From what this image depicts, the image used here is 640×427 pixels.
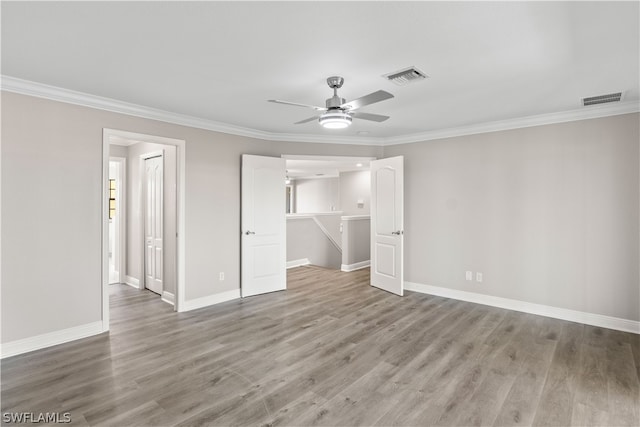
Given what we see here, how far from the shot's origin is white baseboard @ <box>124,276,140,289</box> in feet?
18.5

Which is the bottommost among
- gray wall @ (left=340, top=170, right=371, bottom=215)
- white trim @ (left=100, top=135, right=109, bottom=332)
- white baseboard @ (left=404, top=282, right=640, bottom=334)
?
white baseboard @ (left=404, top=282, right=640, bottom=334)

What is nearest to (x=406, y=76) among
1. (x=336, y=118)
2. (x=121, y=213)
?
(x=336, y=118)

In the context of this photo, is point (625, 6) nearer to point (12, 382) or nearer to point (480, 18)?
point (480, 18)

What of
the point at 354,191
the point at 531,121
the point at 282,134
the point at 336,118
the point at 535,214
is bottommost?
the point at 535,214

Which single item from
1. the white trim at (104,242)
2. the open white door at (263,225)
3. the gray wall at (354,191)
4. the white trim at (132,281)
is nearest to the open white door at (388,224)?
the open white door at (263,225)

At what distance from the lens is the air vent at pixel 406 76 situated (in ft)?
9.27

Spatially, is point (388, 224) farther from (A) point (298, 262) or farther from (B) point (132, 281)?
(B) point (132, 281)

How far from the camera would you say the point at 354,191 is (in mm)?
10641

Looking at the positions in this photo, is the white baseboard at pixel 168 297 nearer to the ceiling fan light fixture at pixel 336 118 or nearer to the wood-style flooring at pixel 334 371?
the wood-style flooring at pixel 334 371

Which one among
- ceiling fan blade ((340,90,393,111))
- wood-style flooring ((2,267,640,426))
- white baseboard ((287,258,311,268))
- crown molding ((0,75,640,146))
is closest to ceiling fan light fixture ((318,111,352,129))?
ceiling fan blade ((340,90,393,111))

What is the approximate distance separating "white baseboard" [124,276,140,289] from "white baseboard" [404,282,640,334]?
4.48m

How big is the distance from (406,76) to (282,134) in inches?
109

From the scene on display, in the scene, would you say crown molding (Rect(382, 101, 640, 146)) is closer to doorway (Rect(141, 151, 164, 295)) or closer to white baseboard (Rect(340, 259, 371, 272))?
white baseboard (Rect(340, 259, 371, 272))

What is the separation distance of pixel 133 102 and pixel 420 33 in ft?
10.2
